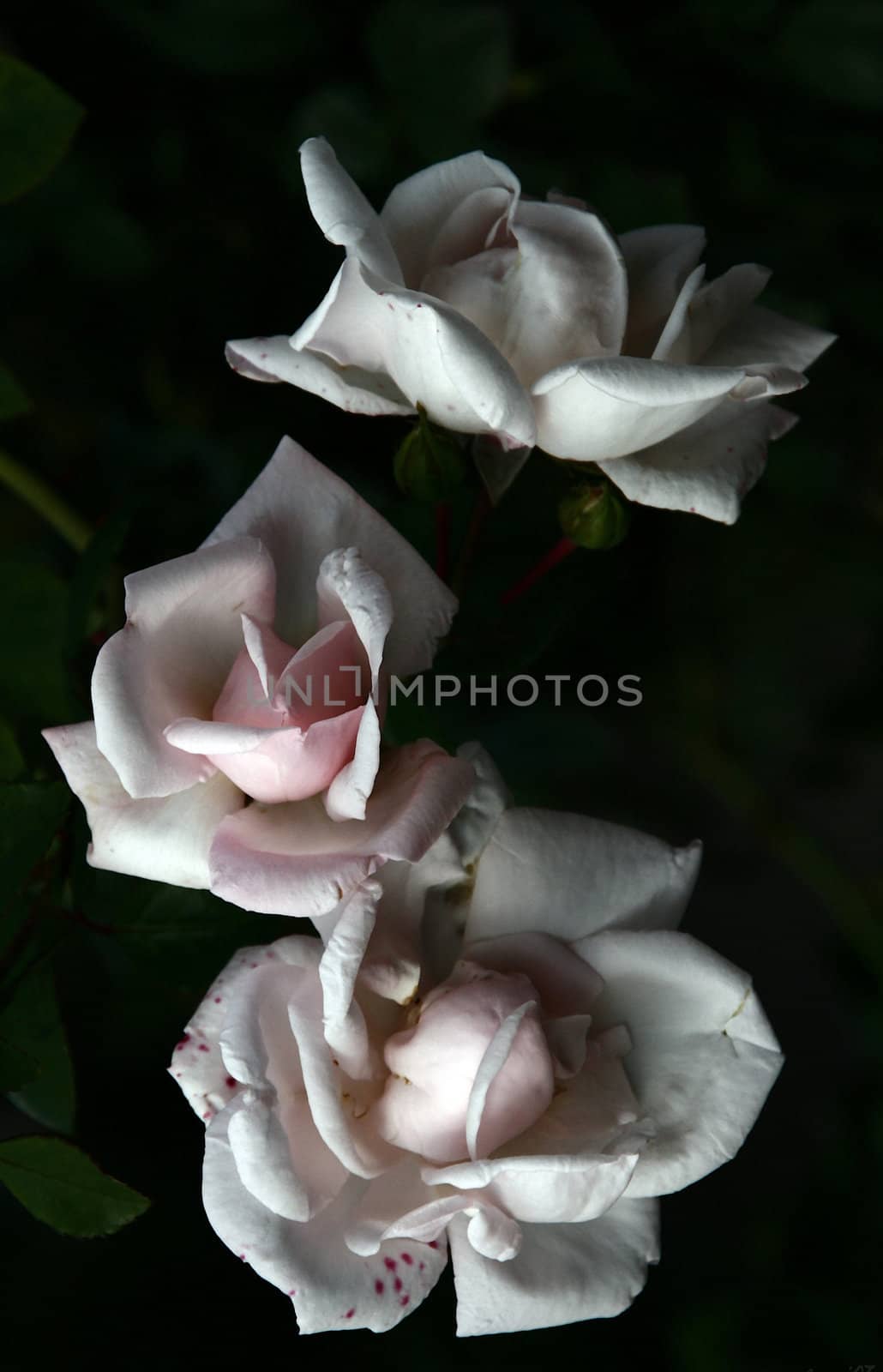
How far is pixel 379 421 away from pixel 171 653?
2.09 ft

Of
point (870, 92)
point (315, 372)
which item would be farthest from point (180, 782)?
point (870, 92)

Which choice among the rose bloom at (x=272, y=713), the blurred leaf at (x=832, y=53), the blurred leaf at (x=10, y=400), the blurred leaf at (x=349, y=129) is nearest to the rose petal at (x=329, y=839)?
the rose bloom at (x=272, y=713)

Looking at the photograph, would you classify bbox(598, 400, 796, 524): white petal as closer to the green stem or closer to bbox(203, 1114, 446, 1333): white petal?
bbox(203, 1114, 446, 1333): white petal

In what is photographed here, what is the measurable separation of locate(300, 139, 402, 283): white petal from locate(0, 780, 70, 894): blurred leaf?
11.1 inches

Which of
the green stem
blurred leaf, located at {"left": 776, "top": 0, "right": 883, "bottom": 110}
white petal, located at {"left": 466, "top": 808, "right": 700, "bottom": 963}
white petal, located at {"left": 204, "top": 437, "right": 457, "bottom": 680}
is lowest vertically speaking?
the green stem

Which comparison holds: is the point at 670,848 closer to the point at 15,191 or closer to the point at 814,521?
the point at 15,191

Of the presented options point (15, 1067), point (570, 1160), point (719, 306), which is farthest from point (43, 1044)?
point (719, 306)

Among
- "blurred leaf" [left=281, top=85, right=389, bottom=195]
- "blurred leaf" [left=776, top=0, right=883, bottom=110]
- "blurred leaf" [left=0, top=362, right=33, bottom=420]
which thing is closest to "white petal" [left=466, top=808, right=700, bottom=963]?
"blurred leaf" [left=0, top=362, right=33, bottom=420]

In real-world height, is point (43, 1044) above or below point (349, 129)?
below

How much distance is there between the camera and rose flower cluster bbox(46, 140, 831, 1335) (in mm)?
519

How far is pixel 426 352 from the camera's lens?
55cm

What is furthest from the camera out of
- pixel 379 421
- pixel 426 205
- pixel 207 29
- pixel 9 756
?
pixel 379 421

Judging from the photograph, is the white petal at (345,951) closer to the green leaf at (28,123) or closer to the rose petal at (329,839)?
the rose petal at (329,839)

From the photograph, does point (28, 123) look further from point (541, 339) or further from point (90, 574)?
point (541, 339)
